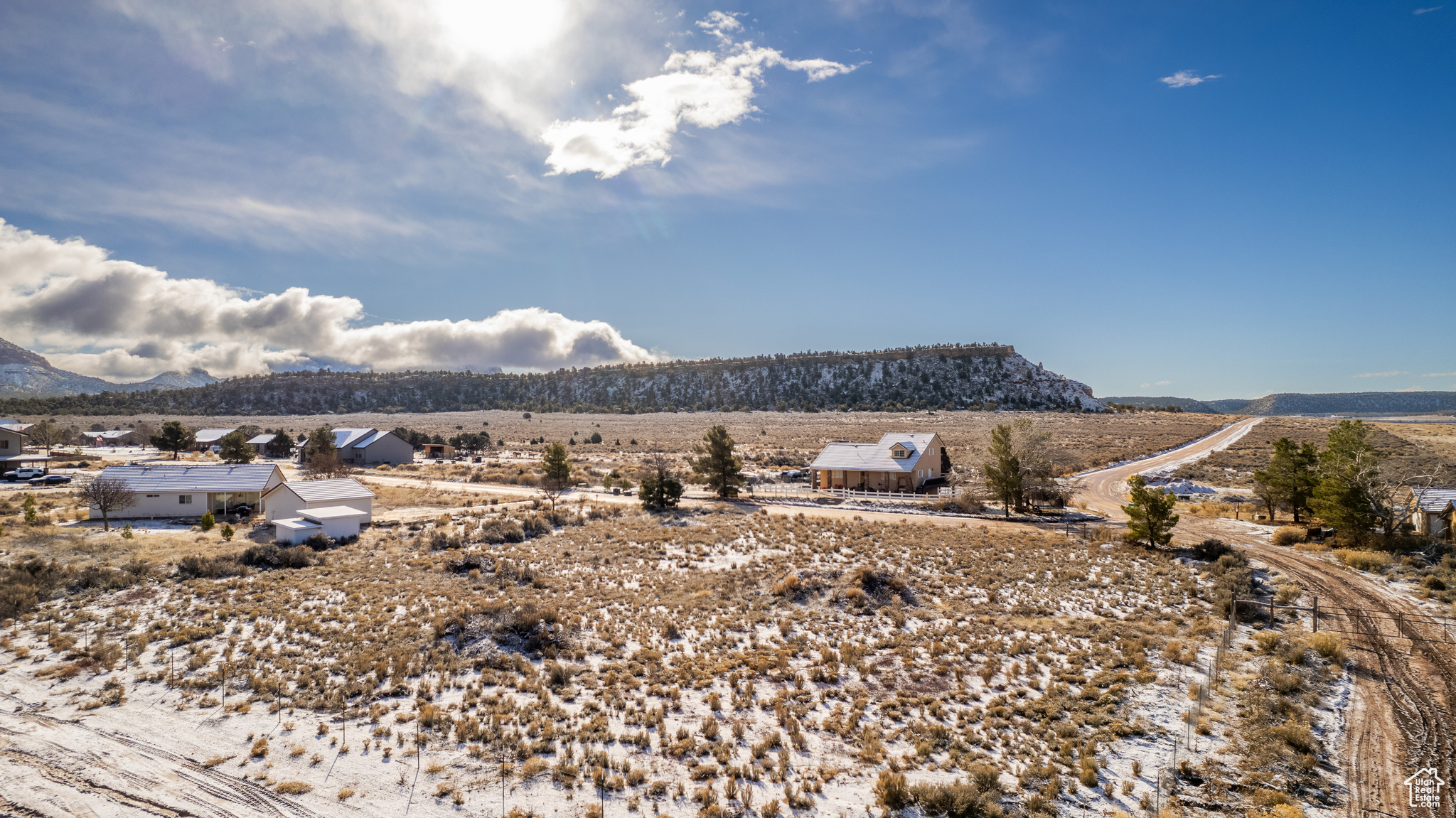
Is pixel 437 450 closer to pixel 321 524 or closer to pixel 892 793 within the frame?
pixel 321 524

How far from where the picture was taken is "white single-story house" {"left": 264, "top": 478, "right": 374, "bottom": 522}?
36344 millimetres

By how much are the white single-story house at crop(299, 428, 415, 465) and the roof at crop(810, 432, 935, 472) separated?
54.4 meters

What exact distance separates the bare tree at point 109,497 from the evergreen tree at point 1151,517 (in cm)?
5488

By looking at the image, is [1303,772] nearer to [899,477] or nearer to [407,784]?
[407,784]

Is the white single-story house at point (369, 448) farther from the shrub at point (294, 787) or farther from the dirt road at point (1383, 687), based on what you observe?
the dirt road at point (1383, 687)

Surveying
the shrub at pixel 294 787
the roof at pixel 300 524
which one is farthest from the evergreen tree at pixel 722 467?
the shrub at pixel 294 787

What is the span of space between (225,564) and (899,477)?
1655 inches

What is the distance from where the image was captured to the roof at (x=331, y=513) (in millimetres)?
34594

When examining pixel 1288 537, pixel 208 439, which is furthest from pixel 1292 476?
pixel 208 439

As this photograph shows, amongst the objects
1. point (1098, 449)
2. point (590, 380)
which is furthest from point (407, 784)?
point (590, 380)

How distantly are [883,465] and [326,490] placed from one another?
128ft

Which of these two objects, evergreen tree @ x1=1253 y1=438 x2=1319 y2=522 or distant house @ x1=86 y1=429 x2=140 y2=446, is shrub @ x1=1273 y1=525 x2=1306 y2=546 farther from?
distant house @ x1=86 y1=429 x2=140 y2=446

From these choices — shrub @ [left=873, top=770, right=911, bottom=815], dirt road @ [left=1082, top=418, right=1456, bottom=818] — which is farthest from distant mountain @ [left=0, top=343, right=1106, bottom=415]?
shrub @ [left=873, top=770, right=911, bottom=815]

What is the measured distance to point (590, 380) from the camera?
18650cm
